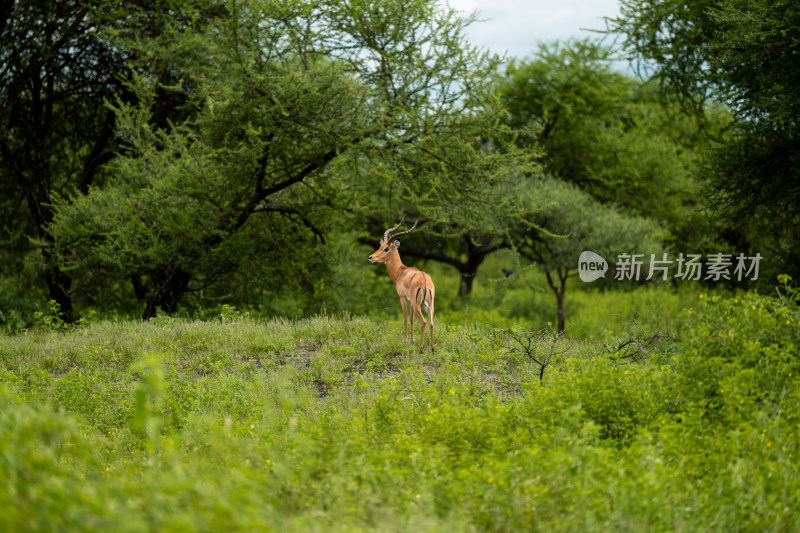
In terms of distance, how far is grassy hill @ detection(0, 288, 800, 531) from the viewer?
3.77 meters

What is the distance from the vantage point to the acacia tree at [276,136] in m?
13.6

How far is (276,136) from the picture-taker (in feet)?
46.3

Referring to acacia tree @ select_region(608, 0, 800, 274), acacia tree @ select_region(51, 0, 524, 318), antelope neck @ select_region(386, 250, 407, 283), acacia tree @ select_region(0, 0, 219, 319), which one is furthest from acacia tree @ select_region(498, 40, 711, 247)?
antelope neck @ select_region(386, 250, 407, 283)

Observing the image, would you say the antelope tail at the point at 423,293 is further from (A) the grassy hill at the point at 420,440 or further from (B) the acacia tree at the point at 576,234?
(B) the acacia tree at the point at 576,234

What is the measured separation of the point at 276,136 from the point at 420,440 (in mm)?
9631

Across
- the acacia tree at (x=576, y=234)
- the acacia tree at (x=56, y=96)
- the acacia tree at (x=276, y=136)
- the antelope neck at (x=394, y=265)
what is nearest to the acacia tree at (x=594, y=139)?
the acacia tree at (x=576, y=234)

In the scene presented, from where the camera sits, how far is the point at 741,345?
638cm

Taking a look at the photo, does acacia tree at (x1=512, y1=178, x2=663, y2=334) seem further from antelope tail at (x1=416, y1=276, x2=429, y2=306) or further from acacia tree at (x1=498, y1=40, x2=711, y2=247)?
antelope tail at (x1=416, y1=276, x2=429, y2=306)

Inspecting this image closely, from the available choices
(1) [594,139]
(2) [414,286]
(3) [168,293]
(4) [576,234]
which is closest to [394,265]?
(2) [414,286]

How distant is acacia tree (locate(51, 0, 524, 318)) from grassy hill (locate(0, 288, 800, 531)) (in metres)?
5.48

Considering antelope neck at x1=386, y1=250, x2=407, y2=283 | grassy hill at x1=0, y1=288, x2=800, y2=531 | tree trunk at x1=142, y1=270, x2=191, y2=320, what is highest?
antelope neck at x1=386, y1=250, x2=407, y2=283

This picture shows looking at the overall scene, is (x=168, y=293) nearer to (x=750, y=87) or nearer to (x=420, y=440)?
(x=420, y=440)

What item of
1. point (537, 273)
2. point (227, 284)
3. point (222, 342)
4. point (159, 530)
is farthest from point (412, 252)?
point (159, 530)

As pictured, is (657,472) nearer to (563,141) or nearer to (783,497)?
(783,497)
